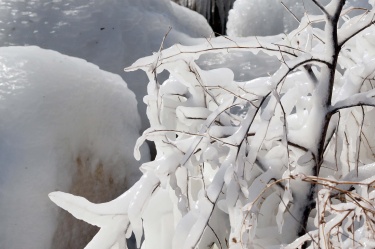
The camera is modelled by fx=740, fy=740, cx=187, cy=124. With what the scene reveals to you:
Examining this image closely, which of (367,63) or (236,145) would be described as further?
(367,63)

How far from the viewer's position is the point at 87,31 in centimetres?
309

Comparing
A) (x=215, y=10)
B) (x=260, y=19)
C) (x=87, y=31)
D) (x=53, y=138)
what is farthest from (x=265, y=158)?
(x=215, y=10)

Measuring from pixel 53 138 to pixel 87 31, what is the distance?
0.91 meters

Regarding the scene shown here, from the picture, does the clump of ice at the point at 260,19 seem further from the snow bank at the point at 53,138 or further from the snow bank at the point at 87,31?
the snow bank at the point at 53,138

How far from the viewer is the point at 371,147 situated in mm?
1343

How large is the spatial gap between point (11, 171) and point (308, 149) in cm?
121

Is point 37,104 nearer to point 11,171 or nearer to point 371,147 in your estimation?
point 11,171

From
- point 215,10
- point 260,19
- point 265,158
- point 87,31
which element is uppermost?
point 265,158

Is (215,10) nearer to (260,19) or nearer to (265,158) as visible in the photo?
(260,19)

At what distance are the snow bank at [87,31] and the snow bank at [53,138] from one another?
45cm


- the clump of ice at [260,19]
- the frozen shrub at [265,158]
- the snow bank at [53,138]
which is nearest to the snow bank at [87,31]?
the snow bank at [53,138]

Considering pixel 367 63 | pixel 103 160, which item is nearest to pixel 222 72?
pixel 367 63

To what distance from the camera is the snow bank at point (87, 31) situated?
303 centimetres

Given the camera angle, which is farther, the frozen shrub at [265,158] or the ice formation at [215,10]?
the ice formation at [215,10]
